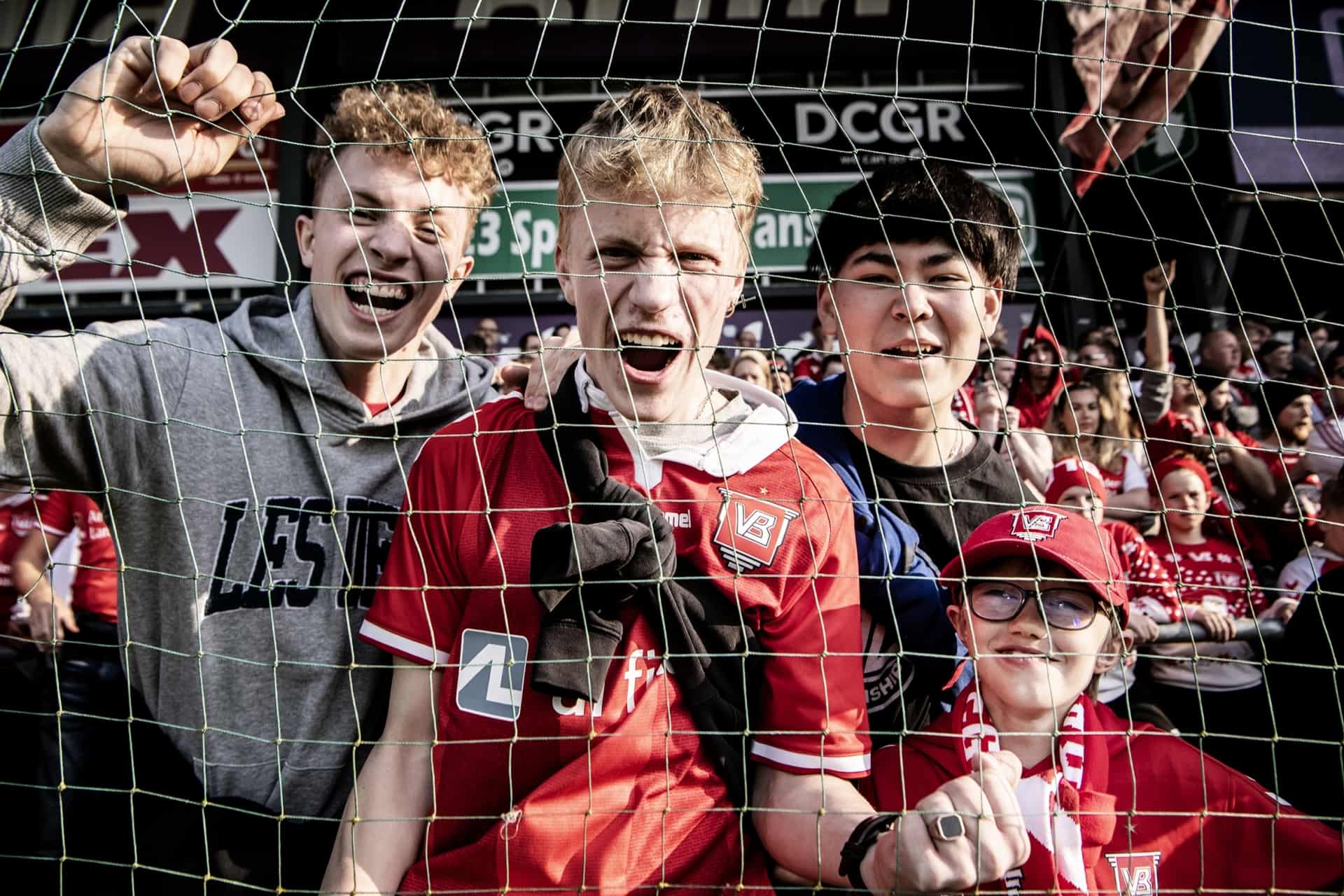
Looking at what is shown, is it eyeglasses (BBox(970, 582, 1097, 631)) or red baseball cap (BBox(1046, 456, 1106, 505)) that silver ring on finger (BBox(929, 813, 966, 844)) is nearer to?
eyeglasses (BBox(970, 582, 1097, 631))

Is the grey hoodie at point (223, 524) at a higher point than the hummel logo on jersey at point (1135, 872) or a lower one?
higher

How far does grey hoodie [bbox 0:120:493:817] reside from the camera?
1.60 m

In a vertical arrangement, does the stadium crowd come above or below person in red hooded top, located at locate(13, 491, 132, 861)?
above

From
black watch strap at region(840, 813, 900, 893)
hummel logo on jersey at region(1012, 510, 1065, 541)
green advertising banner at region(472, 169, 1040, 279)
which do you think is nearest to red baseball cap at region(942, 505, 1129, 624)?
hummel logo on jersey at region(1012, 510, 1065, 541)

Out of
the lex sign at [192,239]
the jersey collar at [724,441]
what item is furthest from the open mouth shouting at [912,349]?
the lex sign at [192,239]

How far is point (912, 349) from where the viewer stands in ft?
5.79

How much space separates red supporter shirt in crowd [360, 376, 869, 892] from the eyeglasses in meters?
0.25

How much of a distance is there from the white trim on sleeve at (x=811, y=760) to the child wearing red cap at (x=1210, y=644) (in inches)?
27.0

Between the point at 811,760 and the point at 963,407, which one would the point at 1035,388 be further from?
the point at 811,760

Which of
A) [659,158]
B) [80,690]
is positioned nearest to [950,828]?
[659,158]

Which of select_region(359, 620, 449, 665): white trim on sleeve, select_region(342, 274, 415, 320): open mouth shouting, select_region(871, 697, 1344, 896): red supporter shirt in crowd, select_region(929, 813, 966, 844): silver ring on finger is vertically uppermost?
select_region(342, 274, 415, 320): open mouth shouting

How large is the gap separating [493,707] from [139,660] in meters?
0.72

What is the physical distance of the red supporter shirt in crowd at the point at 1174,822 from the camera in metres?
1.51

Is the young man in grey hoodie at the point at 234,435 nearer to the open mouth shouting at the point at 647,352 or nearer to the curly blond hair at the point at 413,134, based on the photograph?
the curly blond hair at the point at 413,134
